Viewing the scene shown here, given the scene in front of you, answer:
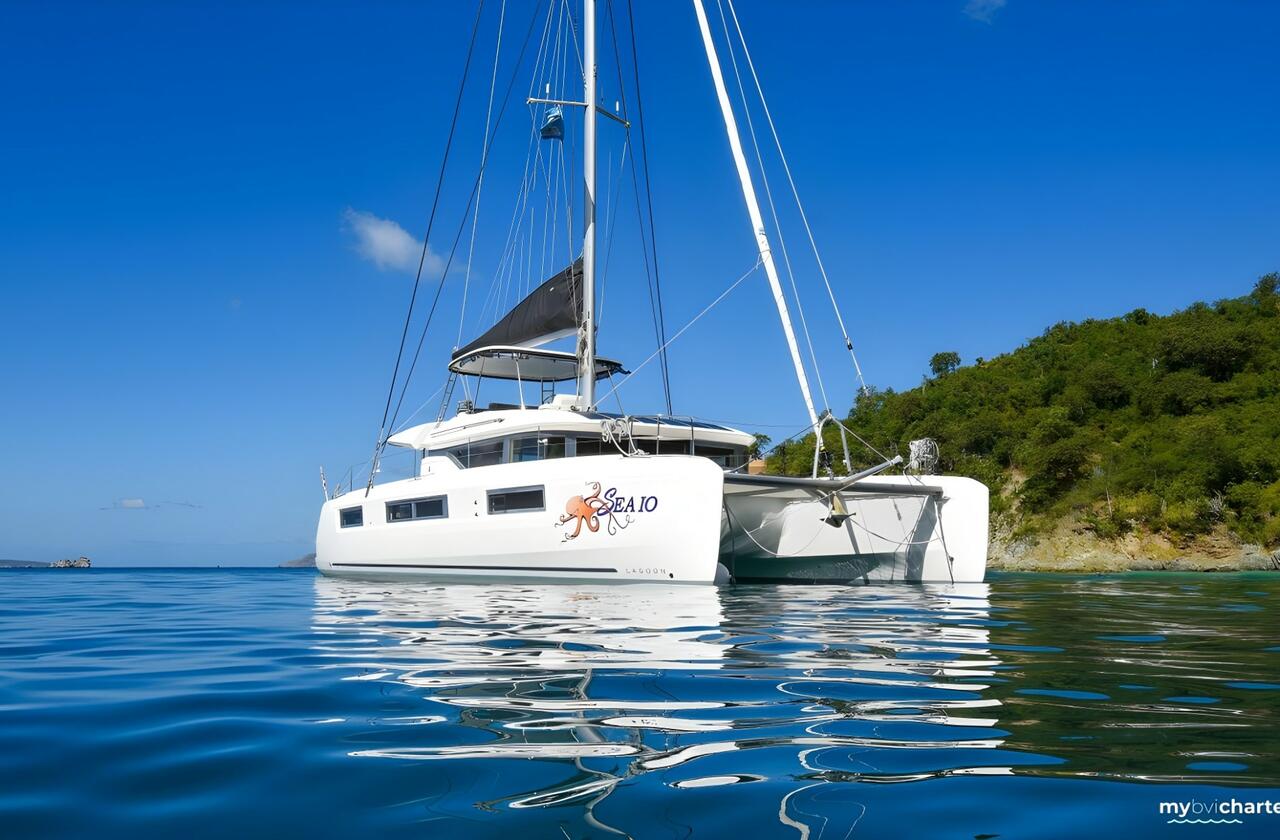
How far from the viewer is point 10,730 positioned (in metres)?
2.79

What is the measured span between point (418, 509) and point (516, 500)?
8.08ft

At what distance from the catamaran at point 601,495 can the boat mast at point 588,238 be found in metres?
0.03

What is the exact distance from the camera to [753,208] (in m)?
12.1

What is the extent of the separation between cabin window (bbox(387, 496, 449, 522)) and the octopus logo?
8.51 ft

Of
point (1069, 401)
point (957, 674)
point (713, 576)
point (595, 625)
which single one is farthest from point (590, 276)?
point (1069, 401)

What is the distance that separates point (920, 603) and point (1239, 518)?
28.9 m

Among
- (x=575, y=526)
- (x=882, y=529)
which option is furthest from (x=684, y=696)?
(x=882, y=529)

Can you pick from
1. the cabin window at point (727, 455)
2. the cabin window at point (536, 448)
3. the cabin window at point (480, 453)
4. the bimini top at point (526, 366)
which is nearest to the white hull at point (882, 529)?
the cabin window at point (727, 455)

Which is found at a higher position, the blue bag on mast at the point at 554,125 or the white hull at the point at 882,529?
the blue bag on mast at the point at 554,125

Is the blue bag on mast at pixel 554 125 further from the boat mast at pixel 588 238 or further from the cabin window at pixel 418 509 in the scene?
the cabin window at pixel 418 509

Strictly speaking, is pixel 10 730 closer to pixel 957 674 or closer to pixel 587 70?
pixel 957 674

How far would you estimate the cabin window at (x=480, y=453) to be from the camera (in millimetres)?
12977

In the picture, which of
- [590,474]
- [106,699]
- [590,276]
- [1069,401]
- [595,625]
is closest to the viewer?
[106,699]

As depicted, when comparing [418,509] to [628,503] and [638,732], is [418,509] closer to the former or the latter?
[628,503]
